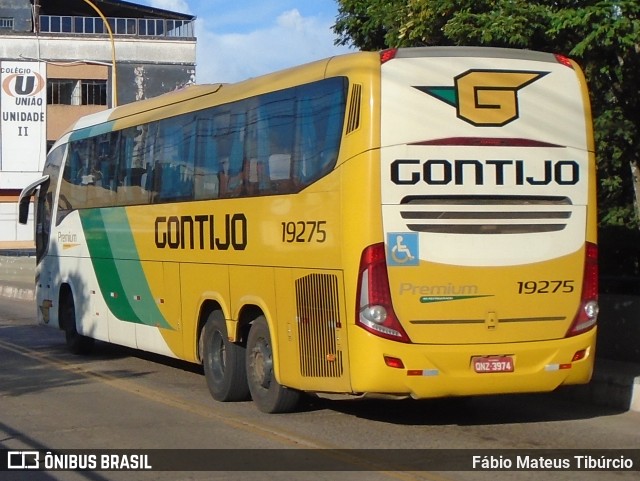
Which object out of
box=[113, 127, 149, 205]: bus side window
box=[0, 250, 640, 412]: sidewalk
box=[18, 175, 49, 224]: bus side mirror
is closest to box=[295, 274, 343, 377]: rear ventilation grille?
box=[0, 250, 640, 412]: sidewalk

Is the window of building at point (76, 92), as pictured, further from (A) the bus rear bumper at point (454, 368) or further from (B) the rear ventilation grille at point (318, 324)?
(A) the bus rear bumper at point (454, 368)

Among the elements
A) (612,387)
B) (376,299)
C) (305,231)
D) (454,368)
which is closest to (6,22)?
(305,231)

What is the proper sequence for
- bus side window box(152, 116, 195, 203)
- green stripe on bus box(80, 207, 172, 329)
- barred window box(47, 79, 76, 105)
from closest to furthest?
bus side window box(152, 116, 195, 203), green stripe on bus box(80, 207, 172, 329), barred window box(47, 79, 76, 105)

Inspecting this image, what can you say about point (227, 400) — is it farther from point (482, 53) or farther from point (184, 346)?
point (482, 53)

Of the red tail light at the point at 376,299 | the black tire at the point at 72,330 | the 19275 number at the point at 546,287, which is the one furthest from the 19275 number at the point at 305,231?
the black tire at the point at 72,330

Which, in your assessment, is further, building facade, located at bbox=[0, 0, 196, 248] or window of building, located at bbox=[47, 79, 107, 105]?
window of building, located at bbox=[47, 79, 107, 105]

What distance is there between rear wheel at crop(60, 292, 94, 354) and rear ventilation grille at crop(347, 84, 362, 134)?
8848mm

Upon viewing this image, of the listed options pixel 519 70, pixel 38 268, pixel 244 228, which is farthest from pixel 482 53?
pixel 38 268

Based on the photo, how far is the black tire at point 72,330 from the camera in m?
17.8

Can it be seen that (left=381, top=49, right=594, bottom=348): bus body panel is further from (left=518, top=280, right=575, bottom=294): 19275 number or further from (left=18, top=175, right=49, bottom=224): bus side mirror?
(left=18, top=175, right=49, bottom=224): bus side mirror

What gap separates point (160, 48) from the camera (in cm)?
6812

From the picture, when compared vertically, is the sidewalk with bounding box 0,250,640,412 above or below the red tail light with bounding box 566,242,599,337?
below

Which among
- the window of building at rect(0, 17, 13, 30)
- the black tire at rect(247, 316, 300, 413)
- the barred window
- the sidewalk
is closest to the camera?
the black tire at rect(247, 316, 300, 413)

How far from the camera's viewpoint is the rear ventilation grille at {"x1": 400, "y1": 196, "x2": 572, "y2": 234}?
9.98 meters
